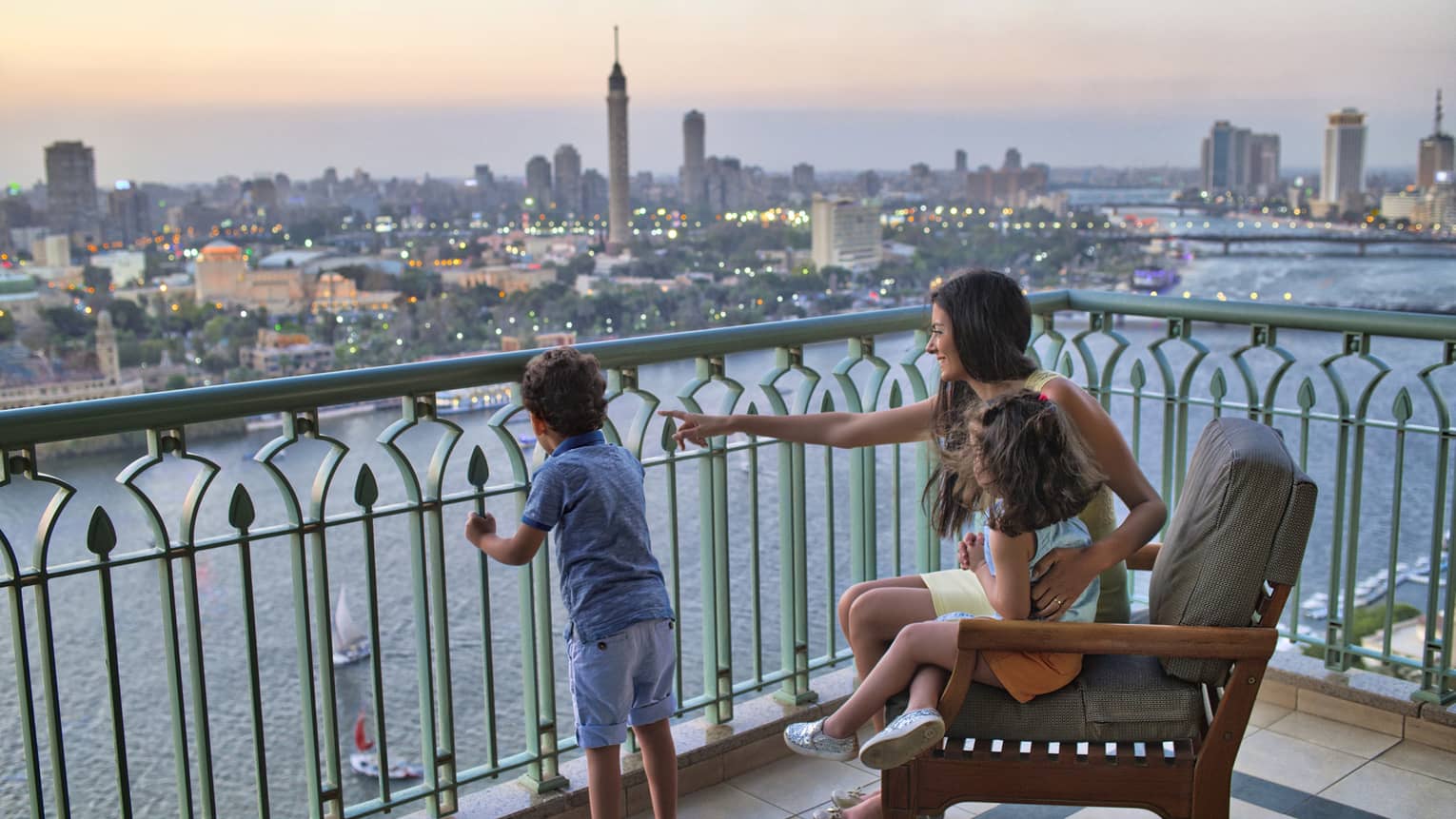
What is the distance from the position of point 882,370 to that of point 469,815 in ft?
4.94

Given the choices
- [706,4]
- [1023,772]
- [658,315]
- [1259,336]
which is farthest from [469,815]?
[706,4]

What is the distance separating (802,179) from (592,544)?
25915mm

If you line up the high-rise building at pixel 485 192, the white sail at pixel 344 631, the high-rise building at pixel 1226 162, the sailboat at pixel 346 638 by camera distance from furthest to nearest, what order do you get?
the high-rise building at pixel 485 192
the sailboat at pixel 346 638
the white sail at pixel 344 631
the high-rise building at pixel 1226 162

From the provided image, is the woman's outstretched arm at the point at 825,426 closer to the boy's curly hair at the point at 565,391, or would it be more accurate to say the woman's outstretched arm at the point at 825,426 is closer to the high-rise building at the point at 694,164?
the boy's curly hair at the point at 565,391

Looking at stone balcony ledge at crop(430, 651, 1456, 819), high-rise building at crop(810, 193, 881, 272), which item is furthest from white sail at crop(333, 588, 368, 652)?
stone balcony ledge at crop(430, 651, 1456, 819)

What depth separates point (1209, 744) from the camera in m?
2.02

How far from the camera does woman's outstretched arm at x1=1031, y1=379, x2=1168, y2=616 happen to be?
7.00ft

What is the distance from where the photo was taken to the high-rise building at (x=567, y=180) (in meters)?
27.4

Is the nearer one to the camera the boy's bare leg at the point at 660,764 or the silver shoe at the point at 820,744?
the silver shoe at the point at 820,744

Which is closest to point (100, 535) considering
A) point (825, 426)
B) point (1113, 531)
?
point (825, 426)

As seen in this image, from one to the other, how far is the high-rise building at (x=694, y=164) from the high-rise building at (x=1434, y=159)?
1185 centimetres

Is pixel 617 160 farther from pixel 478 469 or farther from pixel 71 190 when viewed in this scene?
pixel 478 469

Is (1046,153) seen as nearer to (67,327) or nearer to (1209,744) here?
(67,327)

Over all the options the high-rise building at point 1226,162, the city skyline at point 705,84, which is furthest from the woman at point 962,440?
the city skyline at point 705,84
